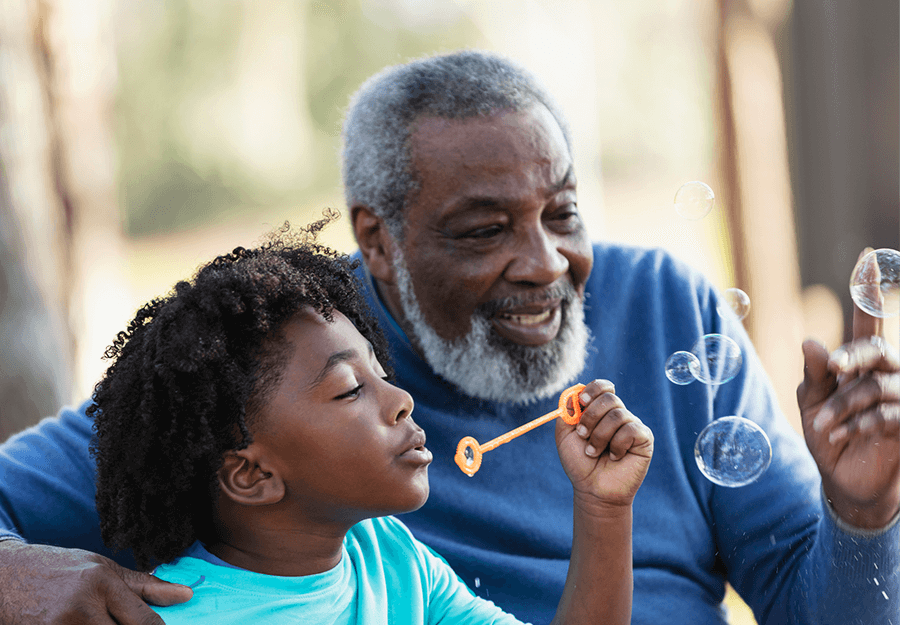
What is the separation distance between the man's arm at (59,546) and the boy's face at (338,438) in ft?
0.93

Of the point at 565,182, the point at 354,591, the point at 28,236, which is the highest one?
the point at 565,182

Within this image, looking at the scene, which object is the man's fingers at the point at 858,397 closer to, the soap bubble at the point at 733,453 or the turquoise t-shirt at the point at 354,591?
the soap bubble at the point at 733,453

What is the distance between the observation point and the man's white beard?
2.25 metres

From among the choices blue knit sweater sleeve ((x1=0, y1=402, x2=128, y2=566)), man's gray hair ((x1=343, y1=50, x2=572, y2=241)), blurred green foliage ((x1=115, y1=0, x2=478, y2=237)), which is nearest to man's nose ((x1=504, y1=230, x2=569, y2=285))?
man's gray hair ((x1=343, y1=50, x2=572, y2=241))

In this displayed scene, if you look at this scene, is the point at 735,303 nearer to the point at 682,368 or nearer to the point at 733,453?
the point at 682,368

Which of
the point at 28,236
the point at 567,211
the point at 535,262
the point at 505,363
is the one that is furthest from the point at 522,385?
the point at 28,236

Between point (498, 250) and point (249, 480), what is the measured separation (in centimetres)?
88

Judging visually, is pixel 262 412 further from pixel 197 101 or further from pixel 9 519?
pixel 197 101

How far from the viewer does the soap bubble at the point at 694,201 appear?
2.50 m

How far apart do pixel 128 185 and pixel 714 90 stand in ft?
26.8

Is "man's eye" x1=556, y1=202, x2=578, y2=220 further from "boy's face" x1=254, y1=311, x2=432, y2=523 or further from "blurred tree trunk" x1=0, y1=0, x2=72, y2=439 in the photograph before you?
"blurred tree trunk" x1=0, y1=0, x2=72, y2=439

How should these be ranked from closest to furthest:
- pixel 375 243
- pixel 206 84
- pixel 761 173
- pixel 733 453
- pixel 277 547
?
pixel 277 547 < pixel 733 453 < pixel 375 243 < pixel 761 173 < pixel 206 84

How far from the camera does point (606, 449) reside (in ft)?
5.50

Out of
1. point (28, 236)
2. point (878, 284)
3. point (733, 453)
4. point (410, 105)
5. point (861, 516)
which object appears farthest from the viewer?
point (28, 236)
